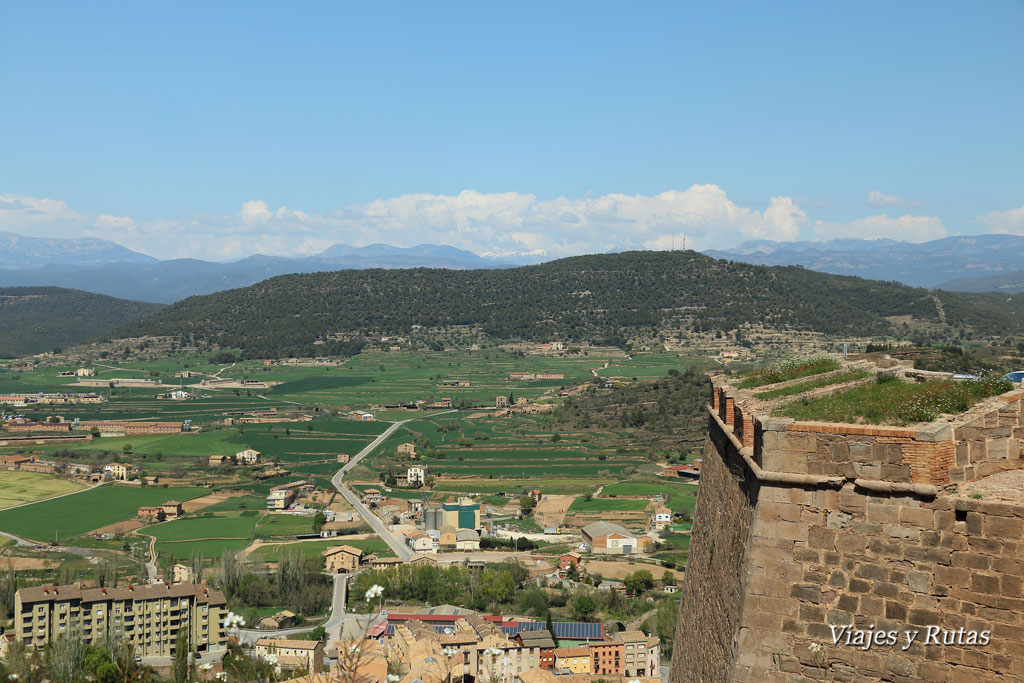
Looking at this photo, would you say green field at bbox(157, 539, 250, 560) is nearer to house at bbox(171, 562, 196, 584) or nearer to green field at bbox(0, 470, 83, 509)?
house at bbox(171, 562, 196, 584)

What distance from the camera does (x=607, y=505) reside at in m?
64.8

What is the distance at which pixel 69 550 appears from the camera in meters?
55.4

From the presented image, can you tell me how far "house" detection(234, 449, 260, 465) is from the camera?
281 ft

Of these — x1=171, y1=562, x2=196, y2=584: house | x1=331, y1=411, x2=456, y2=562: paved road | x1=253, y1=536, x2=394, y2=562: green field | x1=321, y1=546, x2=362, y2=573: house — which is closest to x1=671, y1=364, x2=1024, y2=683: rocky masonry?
x1=171, y1=562, x2=196, y2=584: house

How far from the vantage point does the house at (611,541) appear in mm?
53938

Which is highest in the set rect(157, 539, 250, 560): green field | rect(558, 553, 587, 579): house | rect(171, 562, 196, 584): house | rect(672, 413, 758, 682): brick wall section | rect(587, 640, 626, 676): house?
rect(672, 413, 758, 682): brick wall section

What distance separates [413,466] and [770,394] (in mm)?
72636

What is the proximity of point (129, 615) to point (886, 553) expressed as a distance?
43011 mm

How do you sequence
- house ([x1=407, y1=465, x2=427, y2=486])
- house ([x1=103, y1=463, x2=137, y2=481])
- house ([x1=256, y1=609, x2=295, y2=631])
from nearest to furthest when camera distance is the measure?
house ([x1=256, y1=609, x2=295, y2=631]) → house ([x1=407, y1=465, x2=427, y2=486]) → house ([x1=103, y1=463, x2=137, y2=481])

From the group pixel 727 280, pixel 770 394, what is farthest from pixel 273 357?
pixel 770 394

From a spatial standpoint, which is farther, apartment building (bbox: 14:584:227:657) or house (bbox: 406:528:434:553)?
house (bbox: 406:528:434:553)

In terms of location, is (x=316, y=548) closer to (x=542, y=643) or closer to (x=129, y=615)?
(x=129, y=615)

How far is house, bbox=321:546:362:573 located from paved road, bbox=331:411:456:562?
280 centimetres

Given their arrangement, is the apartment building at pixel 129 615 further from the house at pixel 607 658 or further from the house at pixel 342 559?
the house at pixel 607 658
